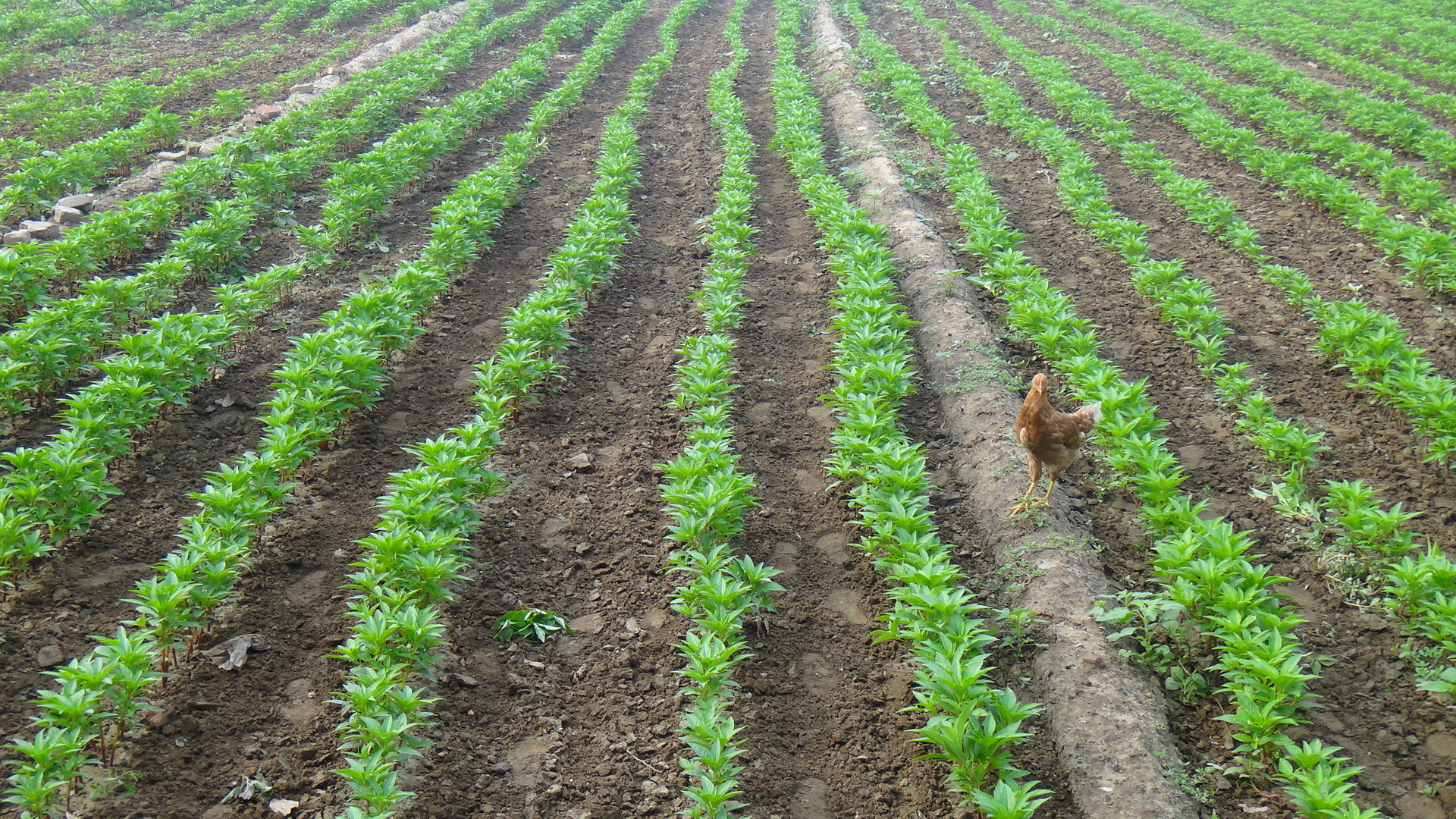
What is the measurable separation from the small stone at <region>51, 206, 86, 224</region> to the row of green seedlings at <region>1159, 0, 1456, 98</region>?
19464 mm

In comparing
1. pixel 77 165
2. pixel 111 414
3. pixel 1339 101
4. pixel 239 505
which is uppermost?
pixel 77 165

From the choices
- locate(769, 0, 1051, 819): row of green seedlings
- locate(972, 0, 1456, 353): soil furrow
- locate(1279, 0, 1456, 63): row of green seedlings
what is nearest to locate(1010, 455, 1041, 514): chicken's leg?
locate(769, 0, 1051, 819): row of green seedlings

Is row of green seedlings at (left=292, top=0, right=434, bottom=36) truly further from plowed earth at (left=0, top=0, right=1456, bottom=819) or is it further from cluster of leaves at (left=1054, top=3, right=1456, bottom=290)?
cluster of leaves at (left=1054, top=3, right=1456, bottom=290)

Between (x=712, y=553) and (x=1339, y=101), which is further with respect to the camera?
(x=1339, y=101)

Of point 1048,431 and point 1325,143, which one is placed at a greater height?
point 1048,431

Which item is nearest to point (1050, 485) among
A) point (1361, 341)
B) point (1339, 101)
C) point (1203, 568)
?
point (1203, 568)

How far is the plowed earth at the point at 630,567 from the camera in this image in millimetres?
3689

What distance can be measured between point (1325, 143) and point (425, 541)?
41.9ft

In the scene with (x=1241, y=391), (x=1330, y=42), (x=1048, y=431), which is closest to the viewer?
(x=1048, y=431)

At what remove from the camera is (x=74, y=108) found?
40.4 ft

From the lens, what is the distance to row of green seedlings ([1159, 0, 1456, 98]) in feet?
51.0

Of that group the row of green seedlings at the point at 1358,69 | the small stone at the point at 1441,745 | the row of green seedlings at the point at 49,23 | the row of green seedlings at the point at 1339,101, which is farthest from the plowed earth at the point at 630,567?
the row of green seedlings at the point at 49,23

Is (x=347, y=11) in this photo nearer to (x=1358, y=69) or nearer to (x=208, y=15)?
(x=208, y=15)

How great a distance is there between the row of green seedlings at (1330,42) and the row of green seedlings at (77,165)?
19.7 m
